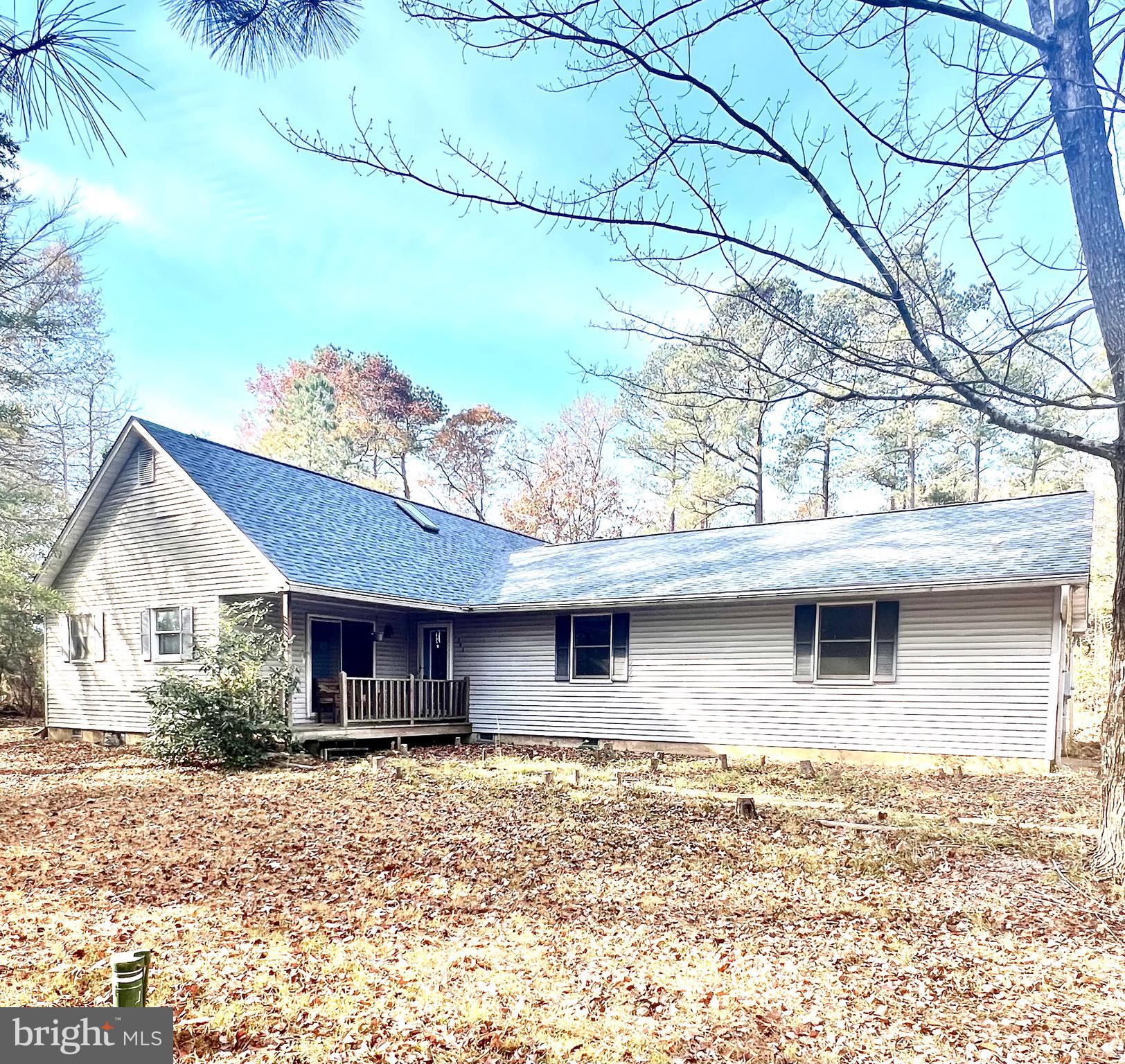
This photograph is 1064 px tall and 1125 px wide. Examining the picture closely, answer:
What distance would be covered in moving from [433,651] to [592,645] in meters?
4.00

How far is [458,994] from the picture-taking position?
3691mm

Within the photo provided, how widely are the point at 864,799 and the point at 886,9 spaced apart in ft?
26.0

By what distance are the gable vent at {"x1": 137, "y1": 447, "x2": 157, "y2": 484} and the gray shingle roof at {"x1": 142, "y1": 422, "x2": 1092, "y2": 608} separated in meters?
0.49

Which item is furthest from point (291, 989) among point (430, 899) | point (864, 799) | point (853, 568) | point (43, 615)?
point (43, 615)

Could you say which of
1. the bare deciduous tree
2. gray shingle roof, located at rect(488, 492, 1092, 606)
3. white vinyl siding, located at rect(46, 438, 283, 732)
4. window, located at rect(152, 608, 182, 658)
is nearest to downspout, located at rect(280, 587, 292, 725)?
white vinyl siding, located at rect(46, 438, 283, 732)

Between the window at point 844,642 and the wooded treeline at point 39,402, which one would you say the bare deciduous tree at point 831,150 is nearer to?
the wooded treeline at point 39,402

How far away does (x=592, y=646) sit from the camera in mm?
13930

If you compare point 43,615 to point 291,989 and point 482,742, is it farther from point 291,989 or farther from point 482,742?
point 291,989

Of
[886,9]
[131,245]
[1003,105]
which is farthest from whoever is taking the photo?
[131,245]

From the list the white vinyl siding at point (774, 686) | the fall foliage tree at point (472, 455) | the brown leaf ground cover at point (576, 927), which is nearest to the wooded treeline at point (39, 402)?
the brown leaf ground cover at point (576, 927)

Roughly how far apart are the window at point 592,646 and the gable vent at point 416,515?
5.43 m

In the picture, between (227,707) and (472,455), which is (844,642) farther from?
→ (472,455)

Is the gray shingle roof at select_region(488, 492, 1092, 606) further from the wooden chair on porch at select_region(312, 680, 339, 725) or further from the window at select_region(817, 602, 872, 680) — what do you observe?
the wooden chair on porch at select_region(312, 680, 339, 725)

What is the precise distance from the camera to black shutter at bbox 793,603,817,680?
12.0 m
